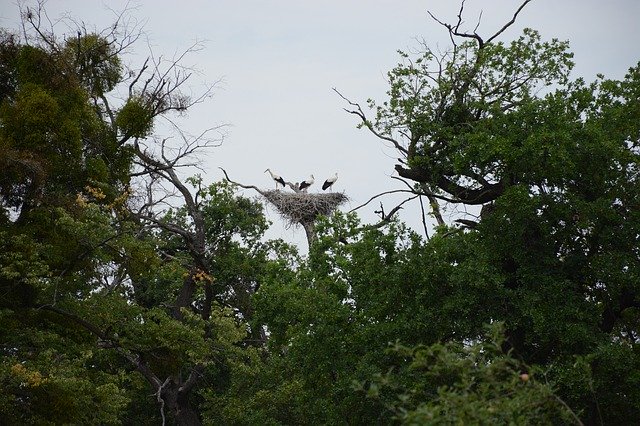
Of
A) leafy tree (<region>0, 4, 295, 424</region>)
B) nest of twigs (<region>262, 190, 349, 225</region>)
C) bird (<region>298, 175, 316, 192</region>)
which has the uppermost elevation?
bird (<region>298, 175, 316, 192</region>)

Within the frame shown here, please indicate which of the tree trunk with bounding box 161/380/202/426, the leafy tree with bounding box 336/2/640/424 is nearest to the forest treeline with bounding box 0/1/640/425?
the leafy tree with bounding box 336/2/640/424

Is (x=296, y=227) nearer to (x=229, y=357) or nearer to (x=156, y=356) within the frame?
(x=229, y=357)

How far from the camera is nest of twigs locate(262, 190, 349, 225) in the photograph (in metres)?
27.8

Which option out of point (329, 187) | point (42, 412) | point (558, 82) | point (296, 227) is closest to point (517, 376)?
point (42, 412)

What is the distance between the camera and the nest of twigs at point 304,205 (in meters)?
27.8

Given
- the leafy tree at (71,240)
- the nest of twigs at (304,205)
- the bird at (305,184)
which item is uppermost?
the bird at (305,184)

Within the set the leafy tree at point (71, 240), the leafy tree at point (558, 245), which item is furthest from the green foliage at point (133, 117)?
the leafy tree at point (558, 245)

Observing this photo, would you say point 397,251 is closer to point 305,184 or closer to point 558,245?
point 558,245

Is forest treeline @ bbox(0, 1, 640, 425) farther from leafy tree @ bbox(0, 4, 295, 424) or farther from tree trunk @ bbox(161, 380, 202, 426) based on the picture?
tree trunk @ bbox(161, 380, 202, 426)

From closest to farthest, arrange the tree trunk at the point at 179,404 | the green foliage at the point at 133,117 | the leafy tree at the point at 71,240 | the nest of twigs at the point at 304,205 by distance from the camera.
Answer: the leafy tree at the point at 71,240 → the green foliage at the point at 133,117 → the tree trunk at the point at 179,404 → the nest of twigs at the point at 304,205

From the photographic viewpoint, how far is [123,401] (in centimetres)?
1897

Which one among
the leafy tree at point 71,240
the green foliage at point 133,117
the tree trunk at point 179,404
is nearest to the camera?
the leafy tree at point 71,240

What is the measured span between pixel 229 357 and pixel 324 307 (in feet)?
7.23

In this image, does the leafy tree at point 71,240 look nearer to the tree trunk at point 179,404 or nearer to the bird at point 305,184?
the tree trunk at point 179,404
